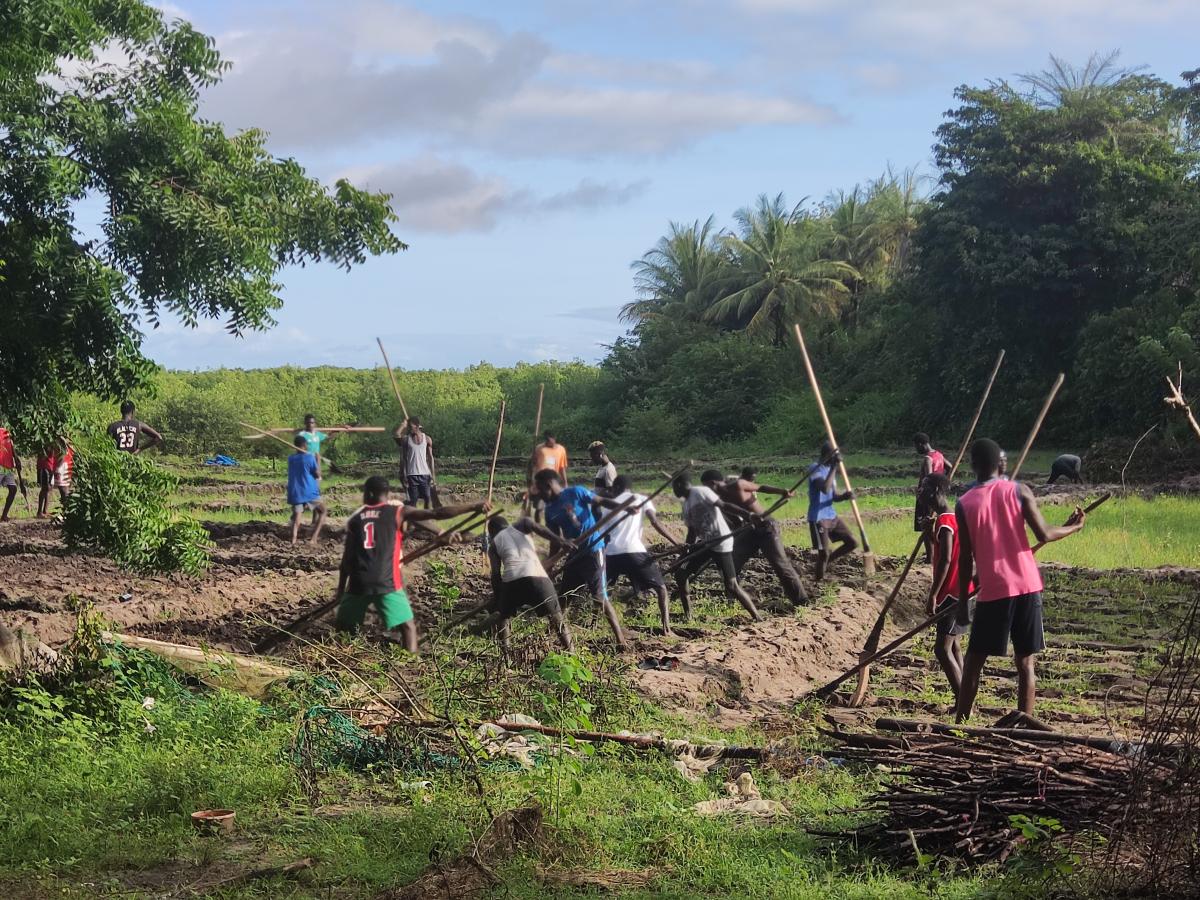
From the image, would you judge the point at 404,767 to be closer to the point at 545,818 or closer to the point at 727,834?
the point at 545,818

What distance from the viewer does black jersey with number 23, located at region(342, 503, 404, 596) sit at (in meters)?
9.47

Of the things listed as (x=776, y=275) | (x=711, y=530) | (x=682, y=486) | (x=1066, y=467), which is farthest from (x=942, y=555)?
(x=776, y=275)

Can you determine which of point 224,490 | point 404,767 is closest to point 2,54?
point 404,767

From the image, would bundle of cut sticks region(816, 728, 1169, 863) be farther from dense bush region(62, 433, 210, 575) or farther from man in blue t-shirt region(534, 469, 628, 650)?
dense bush region(62, 433, 210, 575)

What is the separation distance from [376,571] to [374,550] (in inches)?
6.0

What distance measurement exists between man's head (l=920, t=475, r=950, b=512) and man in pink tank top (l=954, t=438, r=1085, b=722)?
2758 mm

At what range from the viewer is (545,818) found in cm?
597

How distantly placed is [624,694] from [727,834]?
2710 millimetres

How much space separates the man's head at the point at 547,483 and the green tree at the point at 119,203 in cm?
290

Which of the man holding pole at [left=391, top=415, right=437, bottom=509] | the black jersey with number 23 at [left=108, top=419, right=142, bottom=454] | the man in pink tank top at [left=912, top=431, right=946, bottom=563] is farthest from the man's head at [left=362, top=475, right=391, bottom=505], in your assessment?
the black jersey with number 23 at [left=108, top=419, right=142, bottom=454]

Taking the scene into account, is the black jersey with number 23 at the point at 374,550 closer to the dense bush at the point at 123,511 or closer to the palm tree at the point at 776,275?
the dense bush at the point at 123,511

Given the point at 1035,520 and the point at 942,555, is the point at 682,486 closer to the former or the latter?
the point at 942,555

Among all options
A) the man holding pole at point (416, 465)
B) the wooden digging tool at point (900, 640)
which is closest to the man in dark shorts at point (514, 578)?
the wooden digging tool at point (900, 640)

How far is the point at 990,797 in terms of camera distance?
5406 millimetres
